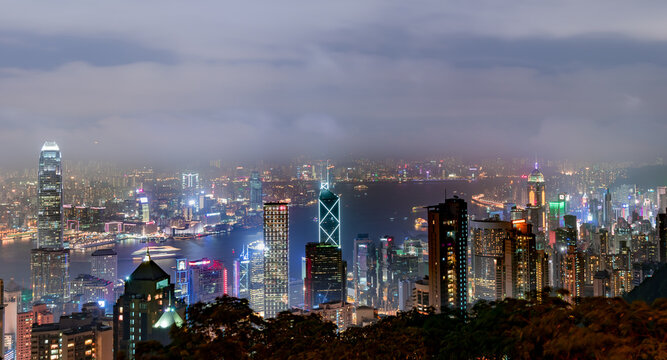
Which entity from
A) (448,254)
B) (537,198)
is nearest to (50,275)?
(448,254)

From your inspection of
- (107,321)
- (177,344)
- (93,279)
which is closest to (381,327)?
(177,344)

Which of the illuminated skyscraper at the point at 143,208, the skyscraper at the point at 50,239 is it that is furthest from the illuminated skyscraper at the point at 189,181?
the skyscraper at the point at 50,239

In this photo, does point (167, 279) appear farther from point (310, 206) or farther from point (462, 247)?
point (310, 206)

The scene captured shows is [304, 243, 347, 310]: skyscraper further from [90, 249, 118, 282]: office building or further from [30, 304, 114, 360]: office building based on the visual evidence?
[30, 304, 114, 360]: office building

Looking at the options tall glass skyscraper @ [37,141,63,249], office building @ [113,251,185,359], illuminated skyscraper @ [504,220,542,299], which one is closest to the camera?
office building @ [113,251,185,359]

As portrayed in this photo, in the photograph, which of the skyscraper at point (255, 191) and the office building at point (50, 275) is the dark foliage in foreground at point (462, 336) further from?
→ the skyscraper at point (255, 191)

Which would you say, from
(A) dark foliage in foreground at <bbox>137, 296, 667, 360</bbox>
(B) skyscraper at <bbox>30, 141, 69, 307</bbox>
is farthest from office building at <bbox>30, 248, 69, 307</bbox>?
(A) dark foliage in foreground at <bbox>137, 296, 667, 360</bbox>
